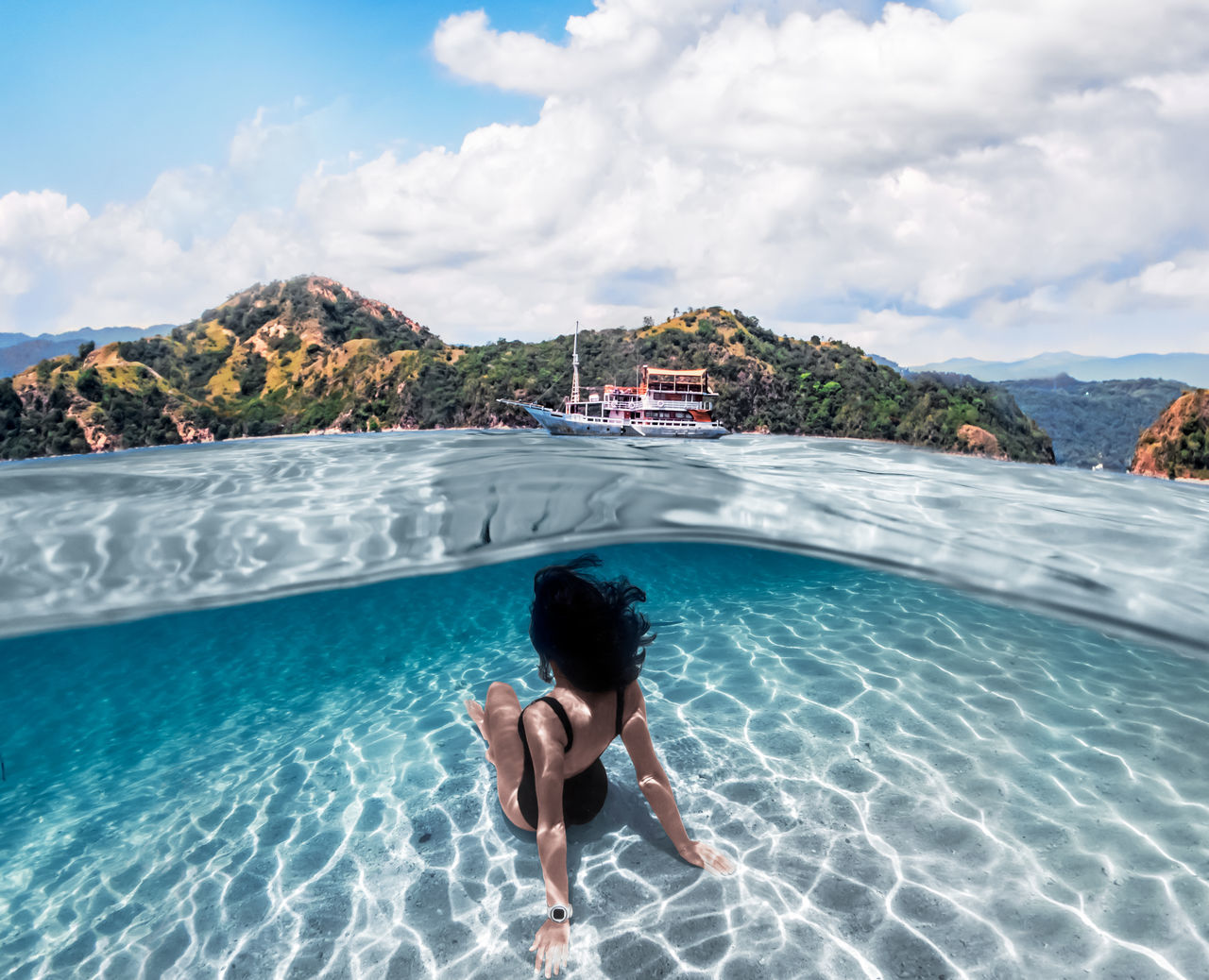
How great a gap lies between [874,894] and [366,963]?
292cm

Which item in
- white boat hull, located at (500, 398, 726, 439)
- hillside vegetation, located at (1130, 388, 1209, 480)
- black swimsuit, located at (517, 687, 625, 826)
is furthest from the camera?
white boat hull, located at (500, 398, 726, 439)

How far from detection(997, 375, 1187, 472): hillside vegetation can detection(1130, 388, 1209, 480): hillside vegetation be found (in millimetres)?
1171

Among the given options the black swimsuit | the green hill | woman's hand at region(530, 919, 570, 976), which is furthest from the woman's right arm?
the green hill

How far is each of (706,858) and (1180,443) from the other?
1639 inches

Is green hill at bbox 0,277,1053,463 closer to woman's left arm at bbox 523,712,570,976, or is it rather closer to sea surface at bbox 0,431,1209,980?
sea surface at bbox 0,431,1209,980

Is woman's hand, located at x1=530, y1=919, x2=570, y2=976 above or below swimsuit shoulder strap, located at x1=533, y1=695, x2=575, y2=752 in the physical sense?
below

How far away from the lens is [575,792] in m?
3.88

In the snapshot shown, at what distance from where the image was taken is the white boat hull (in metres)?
46.0

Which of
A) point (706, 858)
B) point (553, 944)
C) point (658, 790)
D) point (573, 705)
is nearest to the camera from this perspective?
point (553, 944)

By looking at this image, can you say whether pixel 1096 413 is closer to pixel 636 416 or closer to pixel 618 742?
pixel 636 416

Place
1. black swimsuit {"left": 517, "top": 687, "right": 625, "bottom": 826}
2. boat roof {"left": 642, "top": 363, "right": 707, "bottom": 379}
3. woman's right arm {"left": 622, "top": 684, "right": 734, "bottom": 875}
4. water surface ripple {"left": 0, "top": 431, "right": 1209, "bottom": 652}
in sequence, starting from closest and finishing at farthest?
woman's right arm {"left": 622, "top": 684, "right": 734, "bottom": 875}
black swimsuit {"left": 517, "top": 687, "right": 625, "bottom": 826}
water surface ripple {"left": 0, "top": 431, "right": 1209, "bottom": 652}
boat roof {"left": 642, "top": 363, "right": 707, "bottom": 379}

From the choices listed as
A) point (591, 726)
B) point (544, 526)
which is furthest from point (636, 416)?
point (591, 726)

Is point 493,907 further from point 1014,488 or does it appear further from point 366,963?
point 1014,488

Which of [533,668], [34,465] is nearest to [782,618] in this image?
[533,668]
